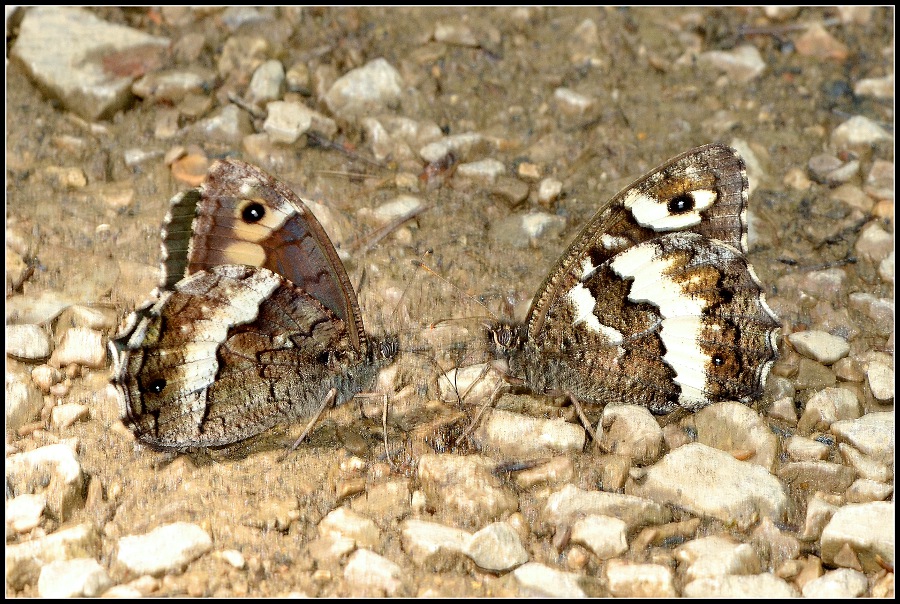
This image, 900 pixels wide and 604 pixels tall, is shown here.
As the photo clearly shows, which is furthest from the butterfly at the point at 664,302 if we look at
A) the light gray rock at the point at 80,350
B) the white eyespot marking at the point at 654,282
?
the light gray rock at the point at 80,350

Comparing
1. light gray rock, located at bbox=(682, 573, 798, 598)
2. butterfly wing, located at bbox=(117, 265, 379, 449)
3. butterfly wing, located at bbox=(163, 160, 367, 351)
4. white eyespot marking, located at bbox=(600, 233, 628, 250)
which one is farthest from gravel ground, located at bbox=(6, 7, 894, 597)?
→ white eyespot marking, located at bbox=(600, 233, 628, 250)

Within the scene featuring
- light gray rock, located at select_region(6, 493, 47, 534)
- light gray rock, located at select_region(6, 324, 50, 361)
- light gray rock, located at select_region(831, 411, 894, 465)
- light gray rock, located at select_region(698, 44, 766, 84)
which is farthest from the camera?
light gray rock, located at select_region(698, 44, 766, 84)

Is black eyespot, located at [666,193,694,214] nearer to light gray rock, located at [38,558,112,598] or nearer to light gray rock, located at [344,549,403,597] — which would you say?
light gray rock, located at [344,549,403,597]

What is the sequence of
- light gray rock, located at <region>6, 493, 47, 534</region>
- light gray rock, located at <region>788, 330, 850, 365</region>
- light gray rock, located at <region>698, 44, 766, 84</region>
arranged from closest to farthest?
light gray rock, located at <region>6, 493, 47, 534</region>, light gray rock, located at <region>788, 330, 850, 365</region>, light gray rock, located at <region>698, 44, 766, 84</region>

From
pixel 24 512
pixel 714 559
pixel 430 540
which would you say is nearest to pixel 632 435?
pixel 714 559

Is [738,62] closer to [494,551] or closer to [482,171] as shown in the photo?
[482,171]

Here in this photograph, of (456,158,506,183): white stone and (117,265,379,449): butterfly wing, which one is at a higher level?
(456,158,506,183): white stone
